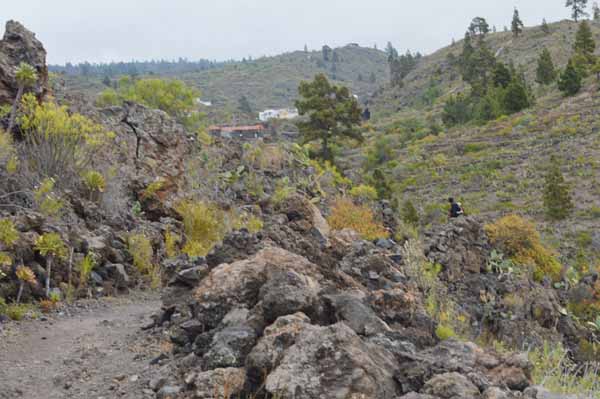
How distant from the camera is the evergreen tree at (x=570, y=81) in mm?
39844

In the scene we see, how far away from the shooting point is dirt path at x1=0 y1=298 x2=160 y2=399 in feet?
12.8

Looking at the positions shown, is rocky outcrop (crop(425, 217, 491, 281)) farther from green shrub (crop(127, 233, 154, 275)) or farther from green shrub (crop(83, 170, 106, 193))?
green shrub (crop(83, 170, 106, 193))

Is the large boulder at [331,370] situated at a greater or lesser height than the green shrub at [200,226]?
greater

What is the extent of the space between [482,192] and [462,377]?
26.5 meters

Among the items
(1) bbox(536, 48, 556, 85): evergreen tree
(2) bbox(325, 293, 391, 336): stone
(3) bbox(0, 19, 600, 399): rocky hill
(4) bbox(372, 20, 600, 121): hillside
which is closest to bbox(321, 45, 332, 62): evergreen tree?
(4) bbox(372, 20, 600, 121): hillside

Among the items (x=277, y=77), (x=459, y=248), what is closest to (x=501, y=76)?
(x=459, y=248)

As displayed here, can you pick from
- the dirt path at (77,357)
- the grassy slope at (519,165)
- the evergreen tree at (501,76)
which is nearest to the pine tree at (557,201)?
the grassy slope at (519,165)

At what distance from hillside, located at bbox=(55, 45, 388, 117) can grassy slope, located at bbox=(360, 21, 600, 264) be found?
54.6 metres

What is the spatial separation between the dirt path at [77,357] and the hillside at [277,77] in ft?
275

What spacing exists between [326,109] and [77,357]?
65.1 feet

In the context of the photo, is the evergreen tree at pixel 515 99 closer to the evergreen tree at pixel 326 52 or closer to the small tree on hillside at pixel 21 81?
the small tree on hillside at pixel 21 81

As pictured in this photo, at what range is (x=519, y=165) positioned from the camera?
30750 mm

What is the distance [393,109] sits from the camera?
75062mm

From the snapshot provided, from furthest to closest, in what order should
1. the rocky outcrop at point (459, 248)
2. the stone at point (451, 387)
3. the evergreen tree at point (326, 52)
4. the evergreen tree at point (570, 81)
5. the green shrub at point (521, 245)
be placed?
the evergreen tree at point (326, 52), the evergreen tree at point (570, 81), the green shrub at point (521, 245), the rocky outcrop at point (459, 248), the stone at point (451, 387)
